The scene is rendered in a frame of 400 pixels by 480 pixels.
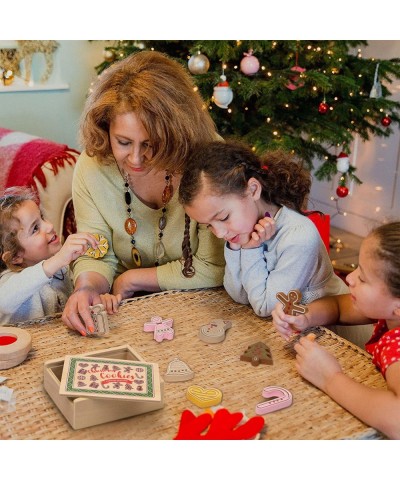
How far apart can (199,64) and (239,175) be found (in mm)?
1102

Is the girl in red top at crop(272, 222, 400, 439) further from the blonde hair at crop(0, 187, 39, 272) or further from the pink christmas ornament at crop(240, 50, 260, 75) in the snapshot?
the pink christmas ornament at crop(240, 50, 260, 75)

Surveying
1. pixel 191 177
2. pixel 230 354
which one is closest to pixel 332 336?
pixel 230 354

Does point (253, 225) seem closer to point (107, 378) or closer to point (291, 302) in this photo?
point (291, 302)

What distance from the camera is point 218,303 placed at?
1.34m

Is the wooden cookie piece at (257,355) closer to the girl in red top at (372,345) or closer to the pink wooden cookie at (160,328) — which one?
the girl in red top at (372,345)

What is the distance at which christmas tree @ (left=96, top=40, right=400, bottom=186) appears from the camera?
2.35 m

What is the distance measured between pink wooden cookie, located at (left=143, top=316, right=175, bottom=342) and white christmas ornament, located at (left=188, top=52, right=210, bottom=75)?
134cm

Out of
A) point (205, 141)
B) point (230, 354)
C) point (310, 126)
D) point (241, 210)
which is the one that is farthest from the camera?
point (310, 126)

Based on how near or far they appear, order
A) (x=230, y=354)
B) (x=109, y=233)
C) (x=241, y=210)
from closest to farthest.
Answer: (x=230, y=354) → (x=241, y=210) → (x=109, y=233)

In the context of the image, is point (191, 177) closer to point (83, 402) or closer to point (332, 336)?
point (332, 336)

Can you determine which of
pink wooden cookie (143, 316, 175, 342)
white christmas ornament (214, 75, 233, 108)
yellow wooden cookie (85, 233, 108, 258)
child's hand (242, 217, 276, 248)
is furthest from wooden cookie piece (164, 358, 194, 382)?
white christmas ornament (214, 75, 233, 108)

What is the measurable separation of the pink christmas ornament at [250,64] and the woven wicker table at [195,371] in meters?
1.24
